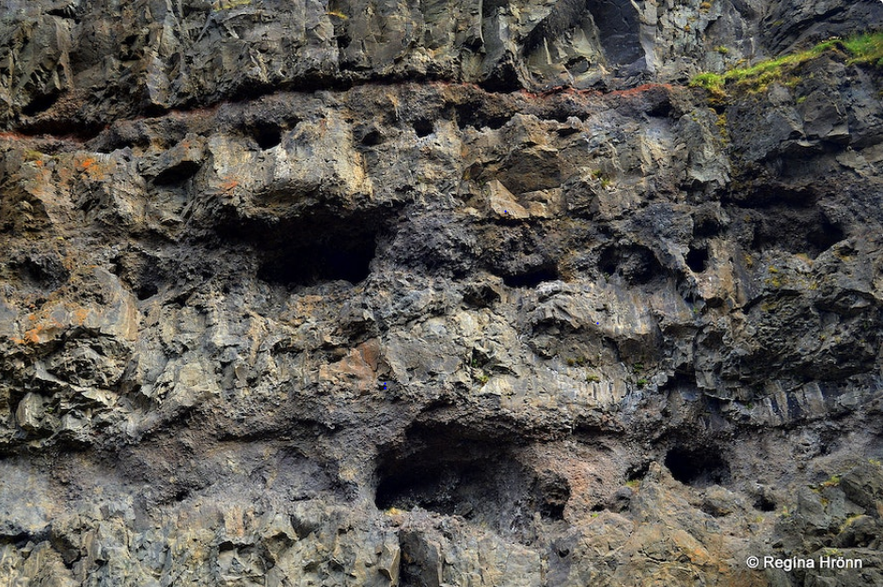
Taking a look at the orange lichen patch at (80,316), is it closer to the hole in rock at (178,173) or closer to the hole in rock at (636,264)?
the hole in rock at (178,173)

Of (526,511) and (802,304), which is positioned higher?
(802,304)

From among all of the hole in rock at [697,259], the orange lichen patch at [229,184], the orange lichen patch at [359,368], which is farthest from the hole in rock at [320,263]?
the hole in rock at [697,259]

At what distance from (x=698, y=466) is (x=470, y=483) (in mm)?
3645

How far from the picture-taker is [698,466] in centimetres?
1403

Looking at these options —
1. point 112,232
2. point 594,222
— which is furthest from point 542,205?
point 112,232

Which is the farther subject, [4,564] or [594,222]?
[594,222]

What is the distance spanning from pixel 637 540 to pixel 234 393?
254 inches

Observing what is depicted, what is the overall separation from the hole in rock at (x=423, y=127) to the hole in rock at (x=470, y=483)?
5688mm

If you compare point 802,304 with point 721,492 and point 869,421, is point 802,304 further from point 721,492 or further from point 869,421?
point 721,492

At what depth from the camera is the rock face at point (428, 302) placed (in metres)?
12.5

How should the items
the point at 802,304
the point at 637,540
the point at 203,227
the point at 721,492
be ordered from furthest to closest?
the point at 203,227
the point at 802,304
the point at 721,492
the point at 637,540

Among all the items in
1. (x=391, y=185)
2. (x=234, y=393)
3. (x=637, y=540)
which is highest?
(x=391, y=185)

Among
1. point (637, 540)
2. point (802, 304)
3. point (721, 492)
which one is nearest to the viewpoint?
point (637, 540)

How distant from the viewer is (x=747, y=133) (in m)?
15.8
